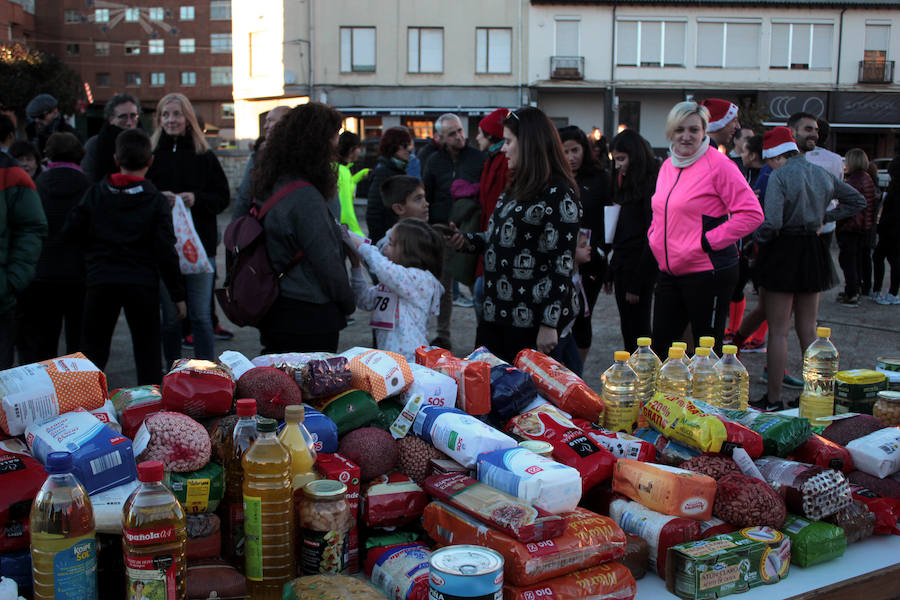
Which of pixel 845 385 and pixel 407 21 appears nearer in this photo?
pixel 845 385

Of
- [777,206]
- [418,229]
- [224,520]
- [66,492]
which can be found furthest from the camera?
[777,206]

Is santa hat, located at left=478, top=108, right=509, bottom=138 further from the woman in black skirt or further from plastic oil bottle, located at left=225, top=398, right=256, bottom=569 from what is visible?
plastic oil bottle, located at left=225, top=398, right=256, bottom=569

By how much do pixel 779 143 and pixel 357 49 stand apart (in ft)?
98.1

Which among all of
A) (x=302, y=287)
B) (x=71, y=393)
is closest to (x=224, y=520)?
(x=71, y=393)

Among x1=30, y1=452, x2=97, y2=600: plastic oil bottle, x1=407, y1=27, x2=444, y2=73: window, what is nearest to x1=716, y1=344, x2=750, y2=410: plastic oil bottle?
x1=30, y1=452, x2=97, y2=600: plastic oil bottle

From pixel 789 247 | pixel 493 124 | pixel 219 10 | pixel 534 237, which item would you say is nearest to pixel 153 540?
pixel 534 237

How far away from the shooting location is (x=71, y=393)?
86.6 inches

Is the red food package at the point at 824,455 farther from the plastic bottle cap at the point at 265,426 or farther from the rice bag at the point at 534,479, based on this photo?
the plastic bottle cap at the point at 265,426

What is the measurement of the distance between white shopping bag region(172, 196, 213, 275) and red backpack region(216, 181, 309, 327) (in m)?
1.87

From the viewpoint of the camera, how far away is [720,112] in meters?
5.40

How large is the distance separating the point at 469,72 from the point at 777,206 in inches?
1154

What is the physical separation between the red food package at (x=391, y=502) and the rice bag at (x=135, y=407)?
2.24 ft

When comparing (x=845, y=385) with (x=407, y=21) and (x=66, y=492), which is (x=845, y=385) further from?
(x=407, y=21)

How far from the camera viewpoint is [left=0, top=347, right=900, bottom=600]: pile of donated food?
6.14 ft
